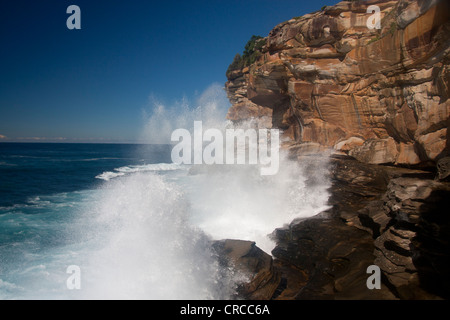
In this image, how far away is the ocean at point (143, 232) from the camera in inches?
250

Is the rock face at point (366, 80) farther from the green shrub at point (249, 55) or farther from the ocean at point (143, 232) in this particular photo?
the green shrub at point (249, 55)

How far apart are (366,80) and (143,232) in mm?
10936

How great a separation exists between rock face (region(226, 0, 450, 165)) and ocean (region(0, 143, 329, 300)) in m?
2.46

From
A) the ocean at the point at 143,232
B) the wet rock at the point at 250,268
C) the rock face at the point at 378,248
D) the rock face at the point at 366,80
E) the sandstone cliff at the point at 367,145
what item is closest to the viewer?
the rock face at the point at 378,248

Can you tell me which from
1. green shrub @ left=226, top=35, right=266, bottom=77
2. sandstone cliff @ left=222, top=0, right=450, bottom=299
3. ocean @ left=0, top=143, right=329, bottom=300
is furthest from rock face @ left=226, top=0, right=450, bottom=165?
green shrub @ left=226, top=35, right=266, bottom=77

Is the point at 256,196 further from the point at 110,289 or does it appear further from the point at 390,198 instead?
the point at 110,289

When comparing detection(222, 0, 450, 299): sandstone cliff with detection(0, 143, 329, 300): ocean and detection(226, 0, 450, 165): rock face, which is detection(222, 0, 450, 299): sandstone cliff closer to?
detection(226, 0, 450, 165): rock face

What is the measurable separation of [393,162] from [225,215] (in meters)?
Answer: 7.24

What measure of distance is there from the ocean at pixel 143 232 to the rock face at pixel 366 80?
246 centimetres

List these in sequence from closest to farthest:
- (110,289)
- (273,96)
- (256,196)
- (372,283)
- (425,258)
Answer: (425,258) → (372,283) → (110,289) → (256,196) → (273,96)

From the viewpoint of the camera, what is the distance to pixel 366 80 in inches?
415

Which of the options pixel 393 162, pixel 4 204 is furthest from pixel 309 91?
pixel 4 204

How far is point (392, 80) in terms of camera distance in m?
9.25

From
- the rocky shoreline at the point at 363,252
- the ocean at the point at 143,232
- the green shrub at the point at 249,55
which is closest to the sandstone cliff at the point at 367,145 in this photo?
the rocky shoreline at the point at 363,252
